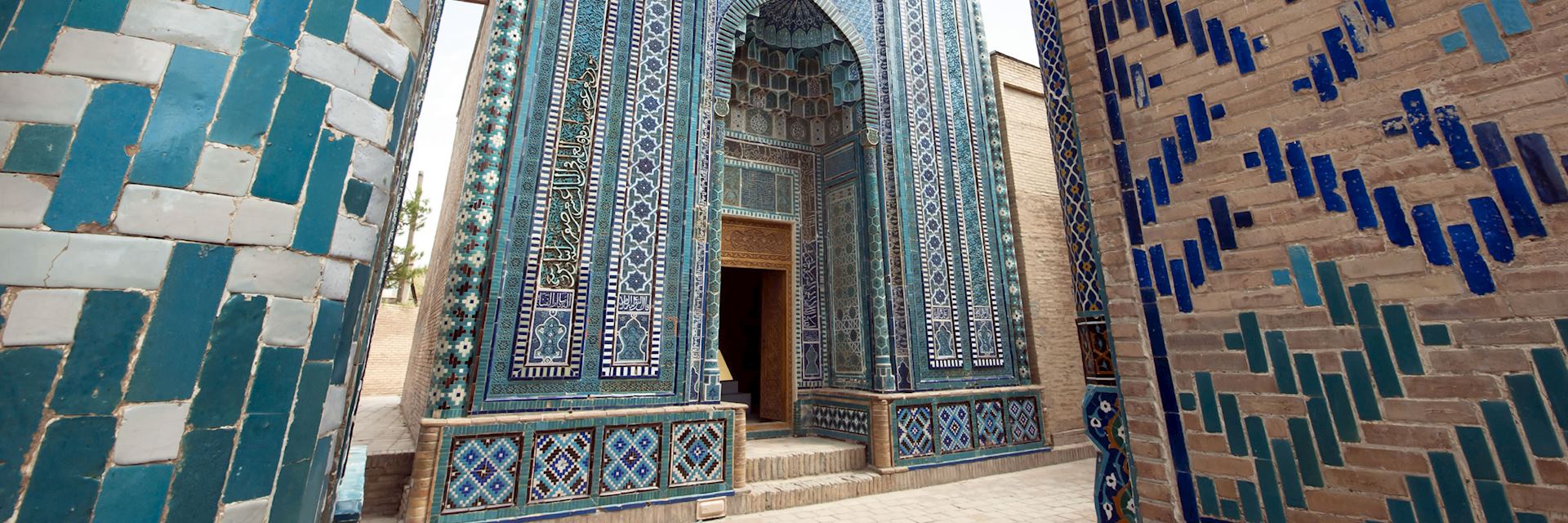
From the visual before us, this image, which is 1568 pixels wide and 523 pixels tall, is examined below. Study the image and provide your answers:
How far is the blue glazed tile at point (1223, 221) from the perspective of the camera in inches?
55.7

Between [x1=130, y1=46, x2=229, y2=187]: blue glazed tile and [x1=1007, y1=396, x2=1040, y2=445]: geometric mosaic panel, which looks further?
[x1=1007, y1=396, x2=1040, y2=445]: geometric mosaic panel

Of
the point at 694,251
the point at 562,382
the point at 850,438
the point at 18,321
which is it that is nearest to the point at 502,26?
the point at 694,251

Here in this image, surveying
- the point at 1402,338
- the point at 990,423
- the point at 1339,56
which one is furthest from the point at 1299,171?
the point at 990,423

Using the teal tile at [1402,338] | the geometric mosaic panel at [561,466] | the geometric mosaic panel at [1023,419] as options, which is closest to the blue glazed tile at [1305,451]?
the teal tile at [1402,338]

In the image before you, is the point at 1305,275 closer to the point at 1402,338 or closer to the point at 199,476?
the point at 1402,338

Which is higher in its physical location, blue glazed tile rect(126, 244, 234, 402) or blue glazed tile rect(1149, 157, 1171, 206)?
blue glazed tile rect(1149, 157, 1171, 206)

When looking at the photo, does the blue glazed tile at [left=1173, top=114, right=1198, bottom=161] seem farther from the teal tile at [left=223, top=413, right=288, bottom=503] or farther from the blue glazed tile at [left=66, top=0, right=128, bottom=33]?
the blue glazed tile at [left=66, top=0, right=128, bottom=33]

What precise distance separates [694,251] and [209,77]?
3.55 m

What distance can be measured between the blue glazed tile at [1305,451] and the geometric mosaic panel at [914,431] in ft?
12.9

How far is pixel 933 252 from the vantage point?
576 cm

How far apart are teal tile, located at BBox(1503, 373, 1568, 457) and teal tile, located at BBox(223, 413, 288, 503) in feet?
7.06

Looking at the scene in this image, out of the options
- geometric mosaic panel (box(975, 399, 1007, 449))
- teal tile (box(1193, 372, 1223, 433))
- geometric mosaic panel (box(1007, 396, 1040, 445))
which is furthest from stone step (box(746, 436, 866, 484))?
teal tile (box(1193, 372, 1223, 433))

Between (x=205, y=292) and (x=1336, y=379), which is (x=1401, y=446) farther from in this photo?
(x=205, y=292)

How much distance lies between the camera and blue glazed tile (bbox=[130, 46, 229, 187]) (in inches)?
32.3
